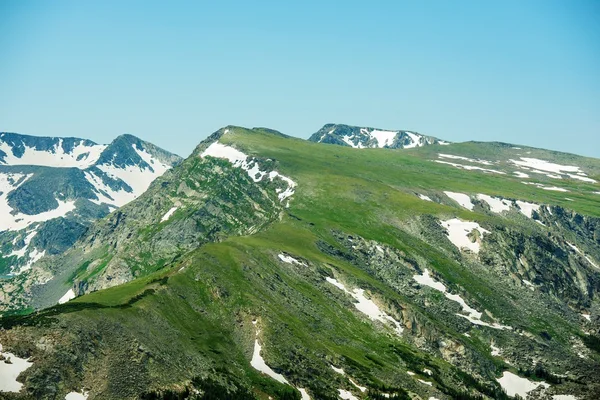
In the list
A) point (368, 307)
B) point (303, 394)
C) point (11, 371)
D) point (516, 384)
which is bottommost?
point (516, 384)

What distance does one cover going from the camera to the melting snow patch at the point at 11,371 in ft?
296

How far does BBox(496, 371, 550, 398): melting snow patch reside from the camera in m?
168

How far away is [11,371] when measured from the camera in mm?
93000

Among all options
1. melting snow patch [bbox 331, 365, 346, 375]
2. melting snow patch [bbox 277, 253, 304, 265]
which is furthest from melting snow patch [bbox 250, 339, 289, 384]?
melting snow patch [bbox 277, 253, 304, 265]

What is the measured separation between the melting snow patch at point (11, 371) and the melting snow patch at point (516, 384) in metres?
124

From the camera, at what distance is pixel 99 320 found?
112938mm

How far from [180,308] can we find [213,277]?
688 inches

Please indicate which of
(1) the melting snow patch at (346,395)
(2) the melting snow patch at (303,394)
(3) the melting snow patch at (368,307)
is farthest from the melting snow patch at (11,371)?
(3) the melting snow patch at (368,307)

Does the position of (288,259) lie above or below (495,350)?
above

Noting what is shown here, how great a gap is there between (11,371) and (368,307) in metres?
106

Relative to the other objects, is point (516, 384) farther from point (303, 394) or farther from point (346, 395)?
point (303, 394)

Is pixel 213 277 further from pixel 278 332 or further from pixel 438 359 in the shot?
pixel 438 359

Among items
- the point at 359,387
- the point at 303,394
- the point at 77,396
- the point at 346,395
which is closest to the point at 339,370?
the point at 359,387

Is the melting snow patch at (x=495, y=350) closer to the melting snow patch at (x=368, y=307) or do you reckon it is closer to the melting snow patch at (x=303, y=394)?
the melting snow patch at (x=368, y=307)
